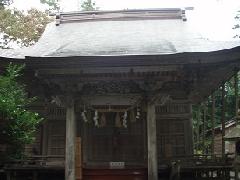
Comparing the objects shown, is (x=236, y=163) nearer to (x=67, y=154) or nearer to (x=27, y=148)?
(x=67, y=154)

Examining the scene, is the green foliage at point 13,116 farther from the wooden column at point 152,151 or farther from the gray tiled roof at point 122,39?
the wooden column at point 152,151

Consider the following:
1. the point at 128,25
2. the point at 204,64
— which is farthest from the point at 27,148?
the point at 204,64

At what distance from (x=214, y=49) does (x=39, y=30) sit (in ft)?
72.4

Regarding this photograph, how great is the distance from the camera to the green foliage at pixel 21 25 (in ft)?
93.1

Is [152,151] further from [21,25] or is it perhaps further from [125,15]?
[21,25]

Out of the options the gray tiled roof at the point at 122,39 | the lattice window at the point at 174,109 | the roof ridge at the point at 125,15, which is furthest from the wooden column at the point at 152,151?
the roof ridge at the point at 125,15

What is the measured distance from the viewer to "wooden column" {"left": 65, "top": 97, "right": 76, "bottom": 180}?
39.0 ft

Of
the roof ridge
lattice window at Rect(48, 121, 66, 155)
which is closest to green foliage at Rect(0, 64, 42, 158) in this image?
lattice window at Rect(48, 121, 66, 155)

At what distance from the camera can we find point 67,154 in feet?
39.1

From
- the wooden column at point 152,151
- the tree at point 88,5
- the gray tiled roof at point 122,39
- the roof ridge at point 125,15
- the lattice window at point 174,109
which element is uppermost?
the tree at point 88,5

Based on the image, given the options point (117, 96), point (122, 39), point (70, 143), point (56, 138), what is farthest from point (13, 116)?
point (122, 39)

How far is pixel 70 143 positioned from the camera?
1195cm

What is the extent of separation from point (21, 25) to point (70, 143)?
2072 cm

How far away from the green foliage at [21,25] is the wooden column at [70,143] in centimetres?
1834
